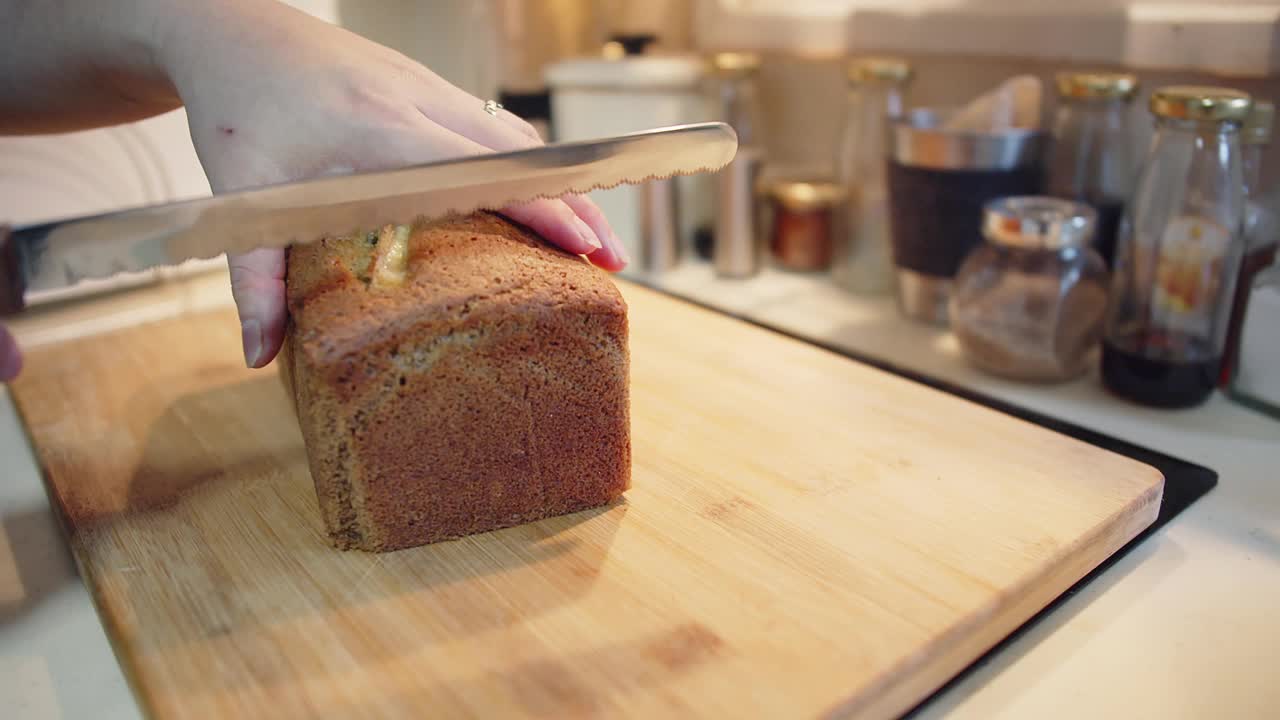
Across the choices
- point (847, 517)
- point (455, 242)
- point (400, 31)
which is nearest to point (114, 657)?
point (455, 242)

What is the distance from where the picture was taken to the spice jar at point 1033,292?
1.20 meters

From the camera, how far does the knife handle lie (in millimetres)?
704

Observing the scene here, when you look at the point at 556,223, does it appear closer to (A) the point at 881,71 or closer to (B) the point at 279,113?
(B) the point at 279,113

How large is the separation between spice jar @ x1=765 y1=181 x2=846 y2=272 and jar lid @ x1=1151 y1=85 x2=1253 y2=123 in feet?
2.22

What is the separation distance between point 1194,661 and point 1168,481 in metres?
0.31

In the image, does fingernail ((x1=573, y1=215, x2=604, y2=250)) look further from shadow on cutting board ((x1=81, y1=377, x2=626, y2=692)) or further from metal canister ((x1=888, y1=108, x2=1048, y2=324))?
metal canister ((x1=888, y1=108, x2=1048, y2=324))

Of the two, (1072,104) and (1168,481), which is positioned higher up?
(1072,104)

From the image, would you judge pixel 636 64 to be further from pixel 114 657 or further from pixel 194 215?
pixel 114 657

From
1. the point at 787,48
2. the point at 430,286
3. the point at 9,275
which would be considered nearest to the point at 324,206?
the point at 430,286

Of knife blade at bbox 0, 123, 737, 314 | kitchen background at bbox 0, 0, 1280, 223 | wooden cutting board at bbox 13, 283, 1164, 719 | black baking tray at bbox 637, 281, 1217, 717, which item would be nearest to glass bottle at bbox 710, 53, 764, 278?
kitchen background at bbox 0, 0, 1280, 223

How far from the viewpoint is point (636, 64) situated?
1.81 meters

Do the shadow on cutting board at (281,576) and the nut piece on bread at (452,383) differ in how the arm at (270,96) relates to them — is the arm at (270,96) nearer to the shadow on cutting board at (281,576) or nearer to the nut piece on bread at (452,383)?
the nut piece on bread at (452,383)

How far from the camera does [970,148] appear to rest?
1383 mm

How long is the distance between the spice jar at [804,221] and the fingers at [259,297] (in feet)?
3.69
